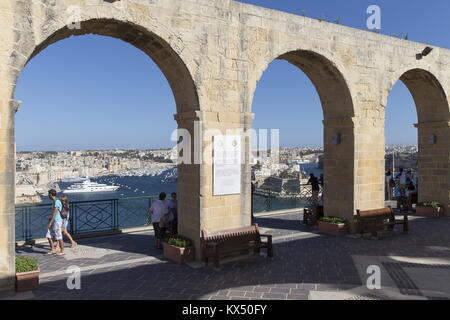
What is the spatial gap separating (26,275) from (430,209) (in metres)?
11.8

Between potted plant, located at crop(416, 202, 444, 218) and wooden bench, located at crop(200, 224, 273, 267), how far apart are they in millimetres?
7331

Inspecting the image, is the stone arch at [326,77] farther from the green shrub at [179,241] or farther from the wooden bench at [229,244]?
the green shrub at [179,241]

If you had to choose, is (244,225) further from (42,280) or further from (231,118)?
(42,280)

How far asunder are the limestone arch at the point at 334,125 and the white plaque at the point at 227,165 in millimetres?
2970

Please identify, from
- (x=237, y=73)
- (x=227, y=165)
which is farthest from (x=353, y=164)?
(x=237, y=73)

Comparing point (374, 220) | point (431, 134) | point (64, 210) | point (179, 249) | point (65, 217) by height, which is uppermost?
point (431, 134)

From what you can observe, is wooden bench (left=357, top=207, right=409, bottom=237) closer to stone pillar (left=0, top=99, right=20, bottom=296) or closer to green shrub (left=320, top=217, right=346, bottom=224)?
green shrub (left=320, top=217, right=346, bottom=224)

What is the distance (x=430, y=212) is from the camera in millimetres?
11562

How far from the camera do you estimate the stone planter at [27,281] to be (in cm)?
526

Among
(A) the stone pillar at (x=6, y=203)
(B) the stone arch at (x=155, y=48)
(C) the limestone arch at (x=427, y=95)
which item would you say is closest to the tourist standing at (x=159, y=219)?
(B) the stone arch at (x=155, y=48)

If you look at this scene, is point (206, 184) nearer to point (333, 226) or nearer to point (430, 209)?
point (333, 226)

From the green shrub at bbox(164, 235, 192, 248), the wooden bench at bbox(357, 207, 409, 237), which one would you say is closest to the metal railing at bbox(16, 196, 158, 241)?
the green shrub at bbox(164, 235, 192, 248)

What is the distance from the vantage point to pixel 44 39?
17.8ft
